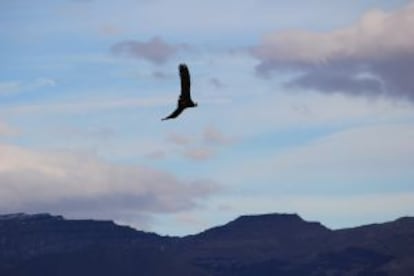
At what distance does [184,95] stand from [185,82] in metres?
2.06

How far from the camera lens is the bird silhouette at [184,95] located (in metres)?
57.1

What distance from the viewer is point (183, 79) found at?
58.1m

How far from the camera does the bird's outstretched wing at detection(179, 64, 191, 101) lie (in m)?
56.9

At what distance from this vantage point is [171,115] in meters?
→ 61.3

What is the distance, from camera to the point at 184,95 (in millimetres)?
60438

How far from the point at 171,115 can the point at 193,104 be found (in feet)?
4.44

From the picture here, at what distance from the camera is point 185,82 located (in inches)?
2302

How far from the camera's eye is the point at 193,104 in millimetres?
61344

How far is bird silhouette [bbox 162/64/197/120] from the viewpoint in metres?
57.1

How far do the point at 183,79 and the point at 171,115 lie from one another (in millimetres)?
3764

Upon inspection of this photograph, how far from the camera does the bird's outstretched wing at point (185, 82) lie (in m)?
56.9

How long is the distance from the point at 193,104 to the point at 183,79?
3.50 meters
